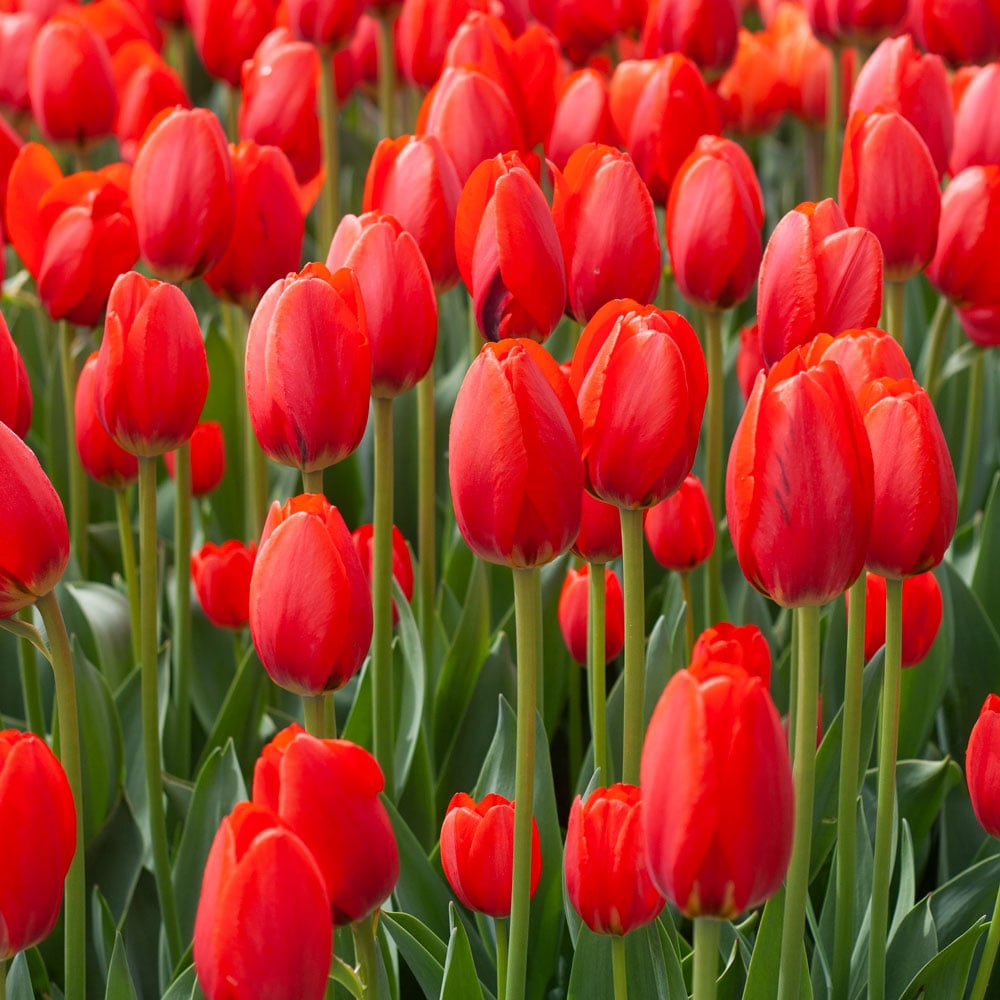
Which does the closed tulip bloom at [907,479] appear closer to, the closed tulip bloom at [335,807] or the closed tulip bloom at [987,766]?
the closed tulip bloom at [987,766]

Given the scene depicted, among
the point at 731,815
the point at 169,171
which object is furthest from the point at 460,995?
the point at 169,171

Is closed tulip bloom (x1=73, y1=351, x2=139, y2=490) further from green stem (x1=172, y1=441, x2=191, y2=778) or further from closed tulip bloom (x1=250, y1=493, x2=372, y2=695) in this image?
closed tulip bloom (x1=250, y1=493, x2=372, y2=695)

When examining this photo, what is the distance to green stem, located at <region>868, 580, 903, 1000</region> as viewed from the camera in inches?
31.1

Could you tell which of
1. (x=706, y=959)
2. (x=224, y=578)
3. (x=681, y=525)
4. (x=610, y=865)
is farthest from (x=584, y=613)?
(x=706, y=959)

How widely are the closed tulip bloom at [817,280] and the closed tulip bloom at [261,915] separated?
1.58ft

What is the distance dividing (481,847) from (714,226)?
19.7 inches

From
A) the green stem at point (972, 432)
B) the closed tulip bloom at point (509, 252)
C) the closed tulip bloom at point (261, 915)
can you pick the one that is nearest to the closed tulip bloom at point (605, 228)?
the closed tulip bloom at point (509, 252)

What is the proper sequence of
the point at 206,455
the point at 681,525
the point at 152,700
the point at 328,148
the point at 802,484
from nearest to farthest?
the point at 802,484 < the point at 152,700 < the point at 681,525 < the point at 206,455 < the point at 328,148

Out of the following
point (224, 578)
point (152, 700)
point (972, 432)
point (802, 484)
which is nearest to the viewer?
point (802, 484)

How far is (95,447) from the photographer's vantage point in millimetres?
1199

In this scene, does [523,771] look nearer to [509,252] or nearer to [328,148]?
[509,252]

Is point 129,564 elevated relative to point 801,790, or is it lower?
lower

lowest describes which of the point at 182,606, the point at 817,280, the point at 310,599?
the point at 182,606

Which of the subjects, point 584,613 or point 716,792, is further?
point 584,613
